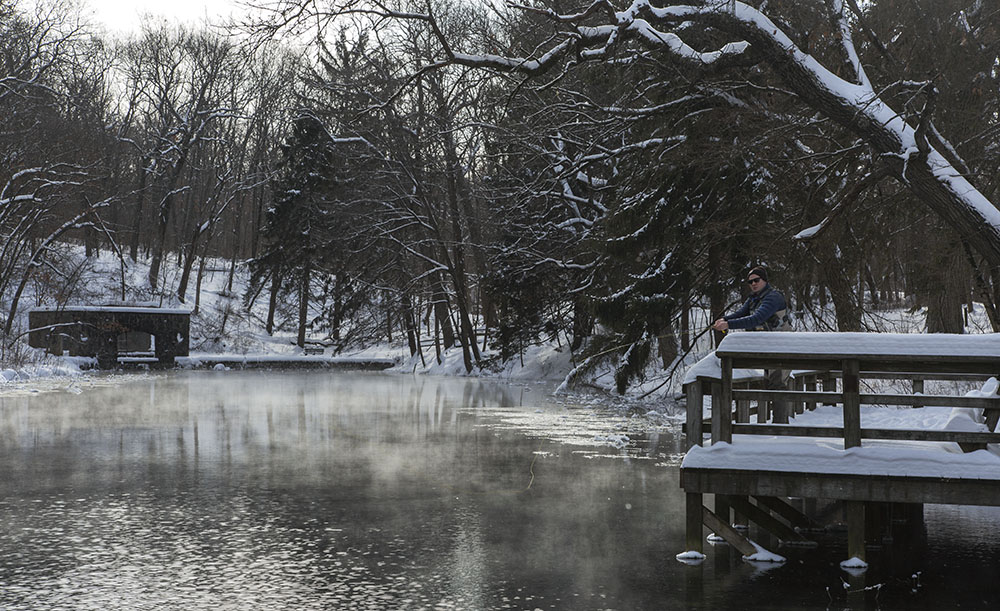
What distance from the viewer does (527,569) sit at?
8.42 meters

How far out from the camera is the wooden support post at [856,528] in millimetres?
8578

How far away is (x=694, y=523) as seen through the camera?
884 centimetres

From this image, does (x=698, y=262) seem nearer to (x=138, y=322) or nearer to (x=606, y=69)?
(x=606, y=69)

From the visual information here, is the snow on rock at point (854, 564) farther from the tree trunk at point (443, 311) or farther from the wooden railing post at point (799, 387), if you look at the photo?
the tree trunk at point (443, 311)

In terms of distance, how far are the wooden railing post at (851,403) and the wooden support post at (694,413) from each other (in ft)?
3.87

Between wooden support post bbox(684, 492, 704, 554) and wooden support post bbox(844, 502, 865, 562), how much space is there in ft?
3.90

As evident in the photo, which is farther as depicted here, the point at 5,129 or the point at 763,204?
the point at 5,129

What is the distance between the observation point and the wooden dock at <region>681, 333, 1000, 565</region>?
27.0 feet

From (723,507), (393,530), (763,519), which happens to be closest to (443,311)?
(393,530)

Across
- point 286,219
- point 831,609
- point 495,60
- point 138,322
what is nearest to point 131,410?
point 495,60

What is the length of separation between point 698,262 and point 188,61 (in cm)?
4610

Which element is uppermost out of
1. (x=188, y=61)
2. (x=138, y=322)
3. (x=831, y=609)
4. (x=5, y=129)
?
(x=188, y=61)

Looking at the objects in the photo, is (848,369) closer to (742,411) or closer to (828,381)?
(742,411)

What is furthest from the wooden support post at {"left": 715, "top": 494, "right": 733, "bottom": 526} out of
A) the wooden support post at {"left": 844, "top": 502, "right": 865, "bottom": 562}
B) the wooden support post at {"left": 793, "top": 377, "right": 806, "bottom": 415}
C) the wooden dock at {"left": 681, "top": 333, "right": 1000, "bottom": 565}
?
the wooden support post at {"left": 793, "top": 377, "right": 806, "bottom": 415}
